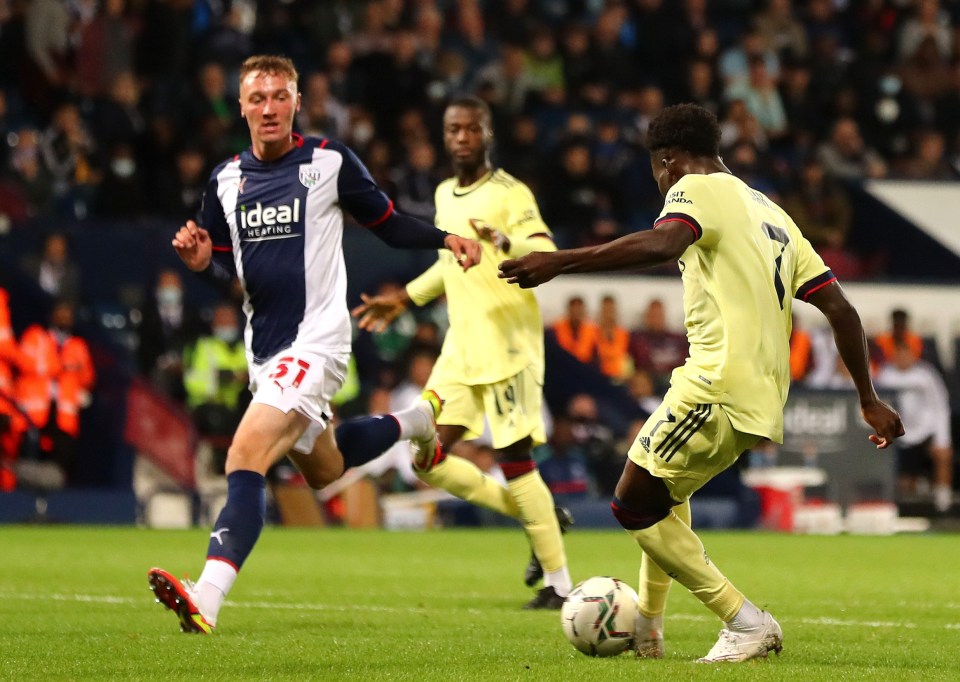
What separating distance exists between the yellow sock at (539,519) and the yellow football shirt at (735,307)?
2696mm

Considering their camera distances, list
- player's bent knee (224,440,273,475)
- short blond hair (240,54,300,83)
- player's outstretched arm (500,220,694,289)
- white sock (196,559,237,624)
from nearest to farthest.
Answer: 1. player's outstretched arm (500,220,694,289)
2. white sock (196,559,237,624)
3. player's bent knee (224,440,273,475)
4. short blond hair (240,54,300,83)

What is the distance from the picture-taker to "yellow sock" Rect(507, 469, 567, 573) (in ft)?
29.0

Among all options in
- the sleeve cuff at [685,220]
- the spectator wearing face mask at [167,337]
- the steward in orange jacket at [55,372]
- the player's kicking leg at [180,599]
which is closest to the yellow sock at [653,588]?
the sleeve cuff at [685,220]

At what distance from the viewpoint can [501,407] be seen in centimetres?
913

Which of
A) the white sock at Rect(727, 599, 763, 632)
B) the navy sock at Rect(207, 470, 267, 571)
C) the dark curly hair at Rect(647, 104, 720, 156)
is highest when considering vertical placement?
the dark curly hair at Rect(647, 104, 720, 156)

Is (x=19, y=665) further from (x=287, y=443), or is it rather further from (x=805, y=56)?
(x=805, y=56)

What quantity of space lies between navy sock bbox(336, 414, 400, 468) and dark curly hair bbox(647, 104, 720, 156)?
7.60 ft

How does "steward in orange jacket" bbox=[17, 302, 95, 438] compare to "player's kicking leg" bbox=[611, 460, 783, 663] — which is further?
"steward in orange jacket" bbox=[17, 302, 95, 438]

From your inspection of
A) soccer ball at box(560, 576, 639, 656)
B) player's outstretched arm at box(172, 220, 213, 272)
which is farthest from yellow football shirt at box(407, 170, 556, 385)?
soccer ball at box(560, 576, 639, 656)

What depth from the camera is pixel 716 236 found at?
20.0ft

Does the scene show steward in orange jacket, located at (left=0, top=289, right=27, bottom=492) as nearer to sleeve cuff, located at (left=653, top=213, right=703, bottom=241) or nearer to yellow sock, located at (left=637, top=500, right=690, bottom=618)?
yellow sock, located at (left=637, top=500, right=690, bottom=618)

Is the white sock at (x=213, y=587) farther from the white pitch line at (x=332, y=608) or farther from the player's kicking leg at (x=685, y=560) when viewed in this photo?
the white pitch line at (x=332, y=608)

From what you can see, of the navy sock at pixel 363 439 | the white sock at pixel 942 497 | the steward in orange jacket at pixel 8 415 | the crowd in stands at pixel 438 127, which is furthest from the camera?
the white sock at pixel 942 497

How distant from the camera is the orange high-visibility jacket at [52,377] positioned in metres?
16.2
